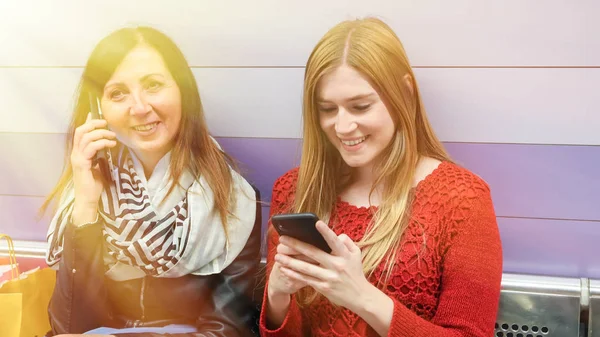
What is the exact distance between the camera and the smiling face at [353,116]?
3.88 feet

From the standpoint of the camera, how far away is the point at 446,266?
3.94 feet

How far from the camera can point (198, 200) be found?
4.47 feet

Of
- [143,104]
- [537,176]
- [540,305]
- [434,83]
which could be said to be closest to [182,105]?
[143,104]

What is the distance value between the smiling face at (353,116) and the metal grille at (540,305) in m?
0.45

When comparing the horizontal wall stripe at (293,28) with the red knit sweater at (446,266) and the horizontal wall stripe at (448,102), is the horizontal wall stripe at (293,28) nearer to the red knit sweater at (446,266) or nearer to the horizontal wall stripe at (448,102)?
the horizontal wall stripe at (448,102)

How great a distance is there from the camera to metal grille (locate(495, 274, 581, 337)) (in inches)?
51.1

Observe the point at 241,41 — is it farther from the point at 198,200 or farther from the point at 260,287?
the point at 260,287

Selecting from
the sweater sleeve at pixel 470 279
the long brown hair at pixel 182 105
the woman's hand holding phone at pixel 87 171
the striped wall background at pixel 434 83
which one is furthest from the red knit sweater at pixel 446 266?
the woman's hand holding phone at pixel 87 171

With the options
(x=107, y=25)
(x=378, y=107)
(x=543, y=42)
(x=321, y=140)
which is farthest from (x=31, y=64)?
(x=543, y=42)

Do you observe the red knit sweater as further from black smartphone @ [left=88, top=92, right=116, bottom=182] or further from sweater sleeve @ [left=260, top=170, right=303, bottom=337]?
black smartphone @ [left=88, top=92, right=116, bottom=182]

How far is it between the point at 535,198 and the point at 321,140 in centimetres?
50

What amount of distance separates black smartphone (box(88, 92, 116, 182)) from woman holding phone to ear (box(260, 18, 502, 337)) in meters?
0.46

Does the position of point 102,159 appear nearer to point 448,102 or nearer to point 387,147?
point 387,147

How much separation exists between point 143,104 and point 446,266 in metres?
0.75
